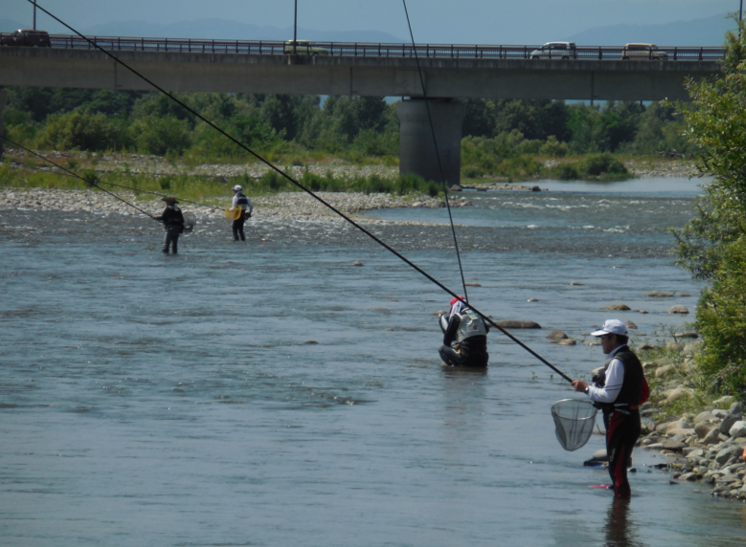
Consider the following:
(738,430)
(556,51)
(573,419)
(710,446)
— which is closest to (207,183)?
(556,51)

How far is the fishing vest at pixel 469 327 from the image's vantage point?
43.8 feet

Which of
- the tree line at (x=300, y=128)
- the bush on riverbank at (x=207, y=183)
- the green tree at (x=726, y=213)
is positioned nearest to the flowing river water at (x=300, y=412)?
the green tree at (x=726, y=213)

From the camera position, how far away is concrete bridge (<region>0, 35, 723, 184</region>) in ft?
171

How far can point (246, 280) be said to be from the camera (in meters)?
22.8

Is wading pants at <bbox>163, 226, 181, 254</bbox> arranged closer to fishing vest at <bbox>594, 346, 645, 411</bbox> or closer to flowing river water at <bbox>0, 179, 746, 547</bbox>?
flowing river water at <bbox>0, 179, 746, 547</bbox>

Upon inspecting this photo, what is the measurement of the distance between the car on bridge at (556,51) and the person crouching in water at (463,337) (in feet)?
136

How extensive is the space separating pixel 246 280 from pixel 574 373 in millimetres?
11150

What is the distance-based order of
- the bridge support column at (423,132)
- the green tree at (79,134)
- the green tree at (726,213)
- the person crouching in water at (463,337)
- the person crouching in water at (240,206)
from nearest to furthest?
the green tree at (726,213)
the person crouching in water at (463,337)
the person crouching in water at (240,206)
the bridge support column at (423,132)
the green tree at (79,134)

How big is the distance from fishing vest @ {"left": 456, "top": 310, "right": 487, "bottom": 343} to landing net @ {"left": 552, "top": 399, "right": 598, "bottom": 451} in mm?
5045

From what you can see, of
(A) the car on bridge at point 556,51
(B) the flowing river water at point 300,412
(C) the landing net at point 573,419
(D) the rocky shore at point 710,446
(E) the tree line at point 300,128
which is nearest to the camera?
(B) the flowing river water at point 300,412

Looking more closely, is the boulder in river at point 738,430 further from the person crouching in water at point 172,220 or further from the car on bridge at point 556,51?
the car on bridge at point 556,51

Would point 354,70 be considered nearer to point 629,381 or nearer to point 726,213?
point 726,213

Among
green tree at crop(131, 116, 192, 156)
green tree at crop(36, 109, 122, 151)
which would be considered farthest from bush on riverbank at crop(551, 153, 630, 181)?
green tree at crop(36, 109, 122, 151)

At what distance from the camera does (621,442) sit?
790 centimetres
